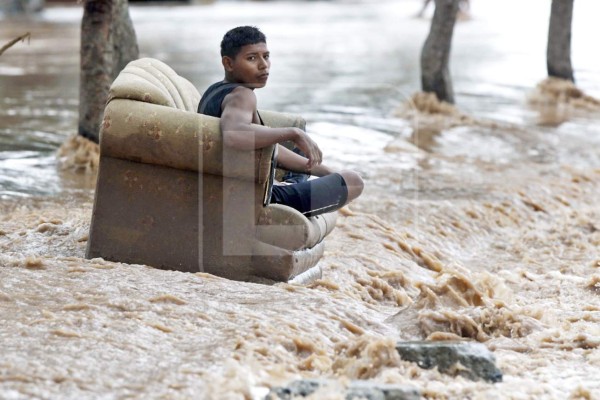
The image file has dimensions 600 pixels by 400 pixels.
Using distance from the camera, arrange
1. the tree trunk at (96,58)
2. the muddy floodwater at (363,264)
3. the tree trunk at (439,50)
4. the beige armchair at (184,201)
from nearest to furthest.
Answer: the muddy floodwater at (363,264)
the beige armchair at (184,201)
the tree trunk at (96,58)
the tree trunk at (439,50)

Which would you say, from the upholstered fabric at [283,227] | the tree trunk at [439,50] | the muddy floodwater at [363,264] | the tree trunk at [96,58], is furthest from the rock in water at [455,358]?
the tree trunk at [439,50]

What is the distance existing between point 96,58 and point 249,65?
436 cm

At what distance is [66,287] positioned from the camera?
5.35 meters

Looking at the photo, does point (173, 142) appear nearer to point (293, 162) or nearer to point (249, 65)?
point (249, 65)

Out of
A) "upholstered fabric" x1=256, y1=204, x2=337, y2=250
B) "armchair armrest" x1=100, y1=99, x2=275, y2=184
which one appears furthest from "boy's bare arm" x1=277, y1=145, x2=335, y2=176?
"armchair armrest" x1=100, y1=99, x2=275, y2=184

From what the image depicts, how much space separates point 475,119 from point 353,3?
104 ft

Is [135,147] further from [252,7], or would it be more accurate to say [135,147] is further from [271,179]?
[252,7]

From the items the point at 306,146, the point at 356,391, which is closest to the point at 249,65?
the point at 306,146

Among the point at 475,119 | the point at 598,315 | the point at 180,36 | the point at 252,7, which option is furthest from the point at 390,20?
the point at 598,315

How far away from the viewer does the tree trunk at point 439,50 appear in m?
13.8

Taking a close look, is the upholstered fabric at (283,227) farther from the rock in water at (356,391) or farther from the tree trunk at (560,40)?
the tree trunk at (560,40)

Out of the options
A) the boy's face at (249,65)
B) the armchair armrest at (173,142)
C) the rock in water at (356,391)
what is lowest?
the rock in water at (356,391)

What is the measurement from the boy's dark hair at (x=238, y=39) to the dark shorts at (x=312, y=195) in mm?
783

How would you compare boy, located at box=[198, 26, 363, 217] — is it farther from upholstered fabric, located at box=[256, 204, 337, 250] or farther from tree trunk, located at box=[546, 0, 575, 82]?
tree trunk, located at box=[546, 0, 575, 82]
